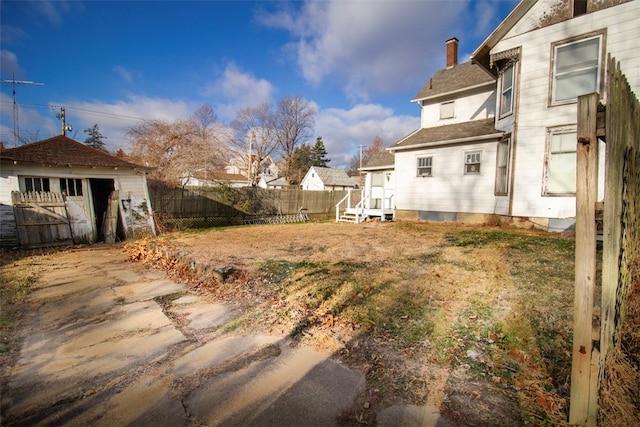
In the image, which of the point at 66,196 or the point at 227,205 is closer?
the point at 66,196

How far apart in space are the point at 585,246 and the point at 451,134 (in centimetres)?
1249

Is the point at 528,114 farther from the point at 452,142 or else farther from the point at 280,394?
the point at 280,394

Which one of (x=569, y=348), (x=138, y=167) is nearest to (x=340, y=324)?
(x=569, y=348)

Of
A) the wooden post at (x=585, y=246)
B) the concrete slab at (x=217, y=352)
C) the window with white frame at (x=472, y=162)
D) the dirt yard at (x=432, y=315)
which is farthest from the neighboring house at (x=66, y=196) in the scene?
the window with white frame at (x=472, y=162)

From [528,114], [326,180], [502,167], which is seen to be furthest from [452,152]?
[326,180]

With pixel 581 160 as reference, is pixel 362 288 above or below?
below

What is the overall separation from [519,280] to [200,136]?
22.4 metres

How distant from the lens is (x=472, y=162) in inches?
477

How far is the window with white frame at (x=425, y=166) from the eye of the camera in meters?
13.6

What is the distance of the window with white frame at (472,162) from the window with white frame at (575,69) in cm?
316

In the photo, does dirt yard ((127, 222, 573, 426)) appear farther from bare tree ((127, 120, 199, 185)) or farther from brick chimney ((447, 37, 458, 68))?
bare tree ((127, 120, 199, 185))

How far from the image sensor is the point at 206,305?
4.39 metres

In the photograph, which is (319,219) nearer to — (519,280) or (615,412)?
(519,280)

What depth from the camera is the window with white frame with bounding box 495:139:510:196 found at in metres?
10.9
